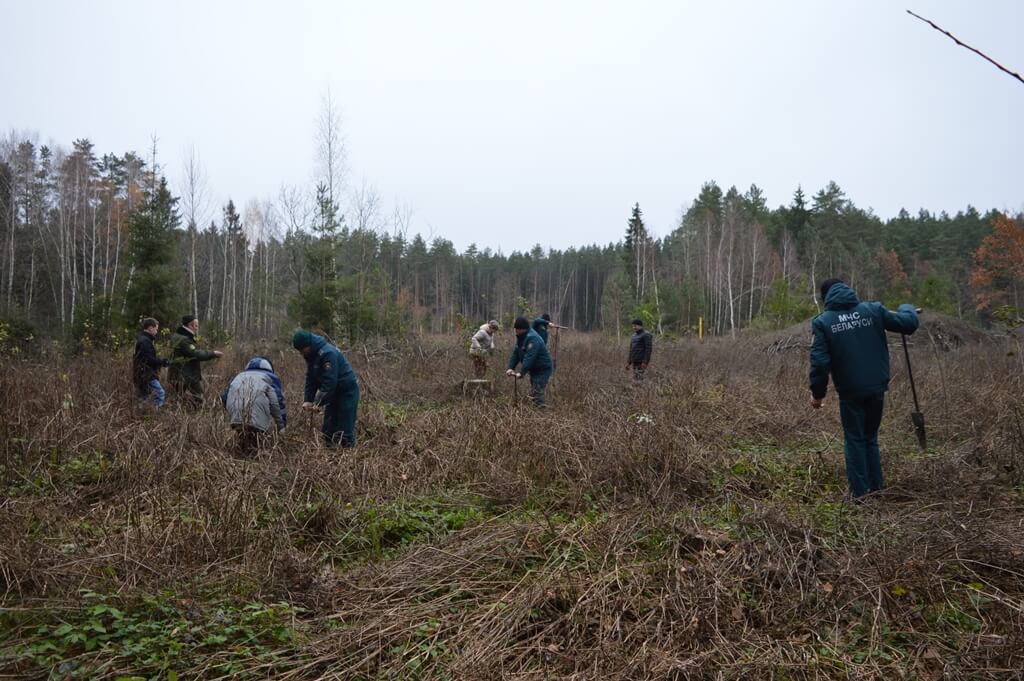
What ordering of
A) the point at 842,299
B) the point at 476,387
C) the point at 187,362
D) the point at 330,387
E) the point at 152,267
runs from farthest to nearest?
1. the point at 152,267
2. the point at 476,387
3. the point at 187,362
4. the point at 330,387
5. the point at 842,299

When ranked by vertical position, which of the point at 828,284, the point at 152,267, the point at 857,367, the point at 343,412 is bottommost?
the point at 343,412

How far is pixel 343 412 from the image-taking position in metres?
6.24

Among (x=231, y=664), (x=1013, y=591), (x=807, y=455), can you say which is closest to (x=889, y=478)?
(x=807, y=455)

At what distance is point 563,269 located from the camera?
6869 cm

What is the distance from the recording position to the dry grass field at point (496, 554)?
→ 2.67 metres

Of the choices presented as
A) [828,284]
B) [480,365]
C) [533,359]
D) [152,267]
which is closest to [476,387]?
[480,365]

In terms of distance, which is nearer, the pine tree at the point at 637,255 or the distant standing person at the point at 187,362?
the distant standing person at the point at 187,362

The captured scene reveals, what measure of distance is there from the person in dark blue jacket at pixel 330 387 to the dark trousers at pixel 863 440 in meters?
Result: 4.46

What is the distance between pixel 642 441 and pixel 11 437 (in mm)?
5172

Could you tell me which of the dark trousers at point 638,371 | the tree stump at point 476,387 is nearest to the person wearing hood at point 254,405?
the tree stump at point 476,387

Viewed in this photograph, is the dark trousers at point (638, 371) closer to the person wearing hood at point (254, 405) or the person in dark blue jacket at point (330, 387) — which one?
the person in dark blue jacket at point (330, 387)

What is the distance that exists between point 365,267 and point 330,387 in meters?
13.7

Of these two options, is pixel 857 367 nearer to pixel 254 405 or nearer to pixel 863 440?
pixel 863 440

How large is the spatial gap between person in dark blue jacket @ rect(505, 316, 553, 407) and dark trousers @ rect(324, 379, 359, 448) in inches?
112
